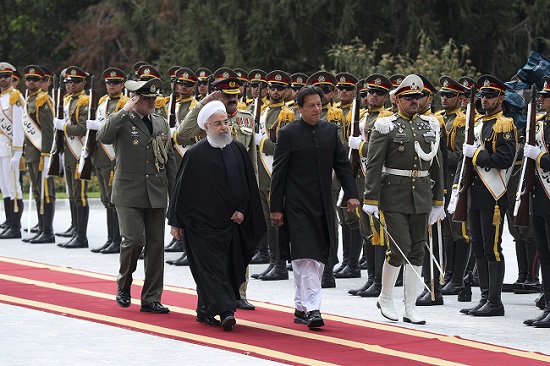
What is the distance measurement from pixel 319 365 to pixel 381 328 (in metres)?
2.00

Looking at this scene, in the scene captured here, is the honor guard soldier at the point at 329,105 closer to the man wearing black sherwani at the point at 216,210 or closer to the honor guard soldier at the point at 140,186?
the honor guard soldier at the point at 140,186

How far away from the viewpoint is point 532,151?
12.1 m

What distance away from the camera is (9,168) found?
19.7m

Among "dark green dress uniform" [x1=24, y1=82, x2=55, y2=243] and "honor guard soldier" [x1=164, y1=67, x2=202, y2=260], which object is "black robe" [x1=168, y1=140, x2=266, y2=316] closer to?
"honor guard soldier" [x1=164, y1=67, x2=202, y2=260]

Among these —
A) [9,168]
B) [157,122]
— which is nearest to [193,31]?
[9,168]

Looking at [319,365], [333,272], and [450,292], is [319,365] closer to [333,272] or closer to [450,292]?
[450,292]

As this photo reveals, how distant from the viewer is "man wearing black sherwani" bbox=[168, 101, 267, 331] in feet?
38.0

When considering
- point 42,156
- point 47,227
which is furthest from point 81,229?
point 42,156

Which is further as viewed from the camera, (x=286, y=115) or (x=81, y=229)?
(x=81, y=229)

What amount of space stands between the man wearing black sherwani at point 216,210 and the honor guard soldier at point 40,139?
752cm

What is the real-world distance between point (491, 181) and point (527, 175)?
1.99 ft

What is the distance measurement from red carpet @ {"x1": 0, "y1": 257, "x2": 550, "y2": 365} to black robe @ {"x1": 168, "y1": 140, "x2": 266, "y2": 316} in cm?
47

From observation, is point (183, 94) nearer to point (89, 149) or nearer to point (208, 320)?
point (89, 149)

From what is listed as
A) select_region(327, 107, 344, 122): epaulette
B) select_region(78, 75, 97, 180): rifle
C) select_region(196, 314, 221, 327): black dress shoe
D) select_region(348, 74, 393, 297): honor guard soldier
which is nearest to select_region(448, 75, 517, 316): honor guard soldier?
select_region(348, 74, 393, 297): honor guard soldier
